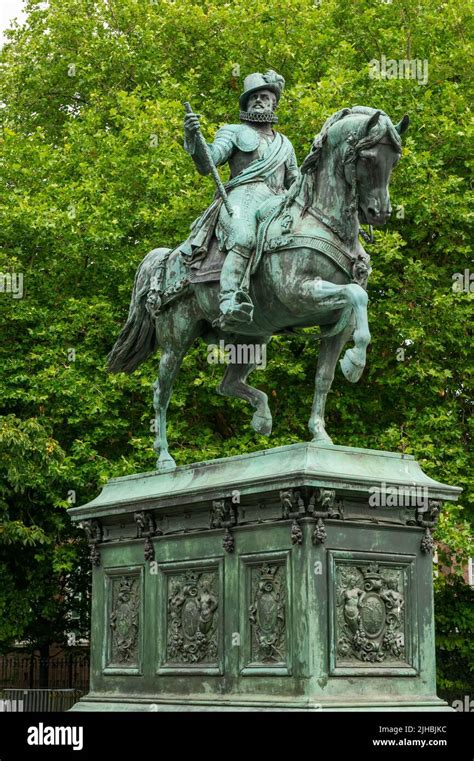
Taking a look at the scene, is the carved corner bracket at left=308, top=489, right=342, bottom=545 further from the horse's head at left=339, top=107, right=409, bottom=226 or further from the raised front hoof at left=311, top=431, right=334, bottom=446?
the horse's head at left=339, top=107, right=409, bottom=226

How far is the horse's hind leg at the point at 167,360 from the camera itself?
1248 centimetres

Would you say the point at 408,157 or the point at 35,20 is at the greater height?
the point at 35,20

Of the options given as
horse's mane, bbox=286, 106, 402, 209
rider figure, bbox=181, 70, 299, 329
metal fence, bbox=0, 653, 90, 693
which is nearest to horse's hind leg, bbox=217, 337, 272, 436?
rider figure, bbox=181, 70, 299, 329

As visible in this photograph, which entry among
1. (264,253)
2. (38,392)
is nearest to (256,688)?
(264,253)

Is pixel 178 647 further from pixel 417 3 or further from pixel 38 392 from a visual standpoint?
pixel 417 3

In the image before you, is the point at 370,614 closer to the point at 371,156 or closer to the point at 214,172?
the point at 371,156

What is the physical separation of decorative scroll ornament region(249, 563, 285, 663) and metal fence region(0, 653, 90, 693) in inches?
760

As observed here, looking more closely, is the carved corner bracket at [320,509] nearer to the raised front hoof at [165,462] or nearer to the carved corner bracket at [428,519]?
the carved corner bracket at [428,519]

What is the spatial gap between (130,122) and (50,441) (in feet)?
21.9

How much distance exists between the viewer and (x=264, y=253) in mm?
10859

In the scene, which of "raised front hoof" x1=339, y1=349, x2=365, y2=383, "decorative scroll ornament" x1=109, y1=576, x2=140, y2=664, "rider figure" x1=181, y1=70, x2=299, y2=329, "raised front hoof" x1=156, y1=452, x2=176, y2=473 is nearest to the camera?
"raised front hoof" x1=339, y1=349, x2=365, y2=383

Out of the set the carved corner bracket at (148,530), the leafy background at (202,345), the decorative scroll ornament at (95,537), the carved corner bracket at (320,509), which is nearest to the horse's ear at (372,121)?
the carved corner bracket at (320,509)

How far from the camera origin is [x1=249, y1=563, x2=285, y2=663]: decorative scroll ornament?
994cm

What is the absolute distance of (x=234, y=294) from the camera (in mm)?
10789
